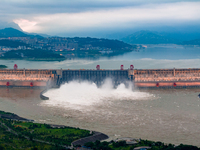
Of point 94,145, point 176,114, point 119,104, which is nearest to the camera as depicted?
point 94,145

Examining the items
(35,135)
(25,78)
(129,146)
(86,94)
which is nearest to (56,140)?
(35,135)

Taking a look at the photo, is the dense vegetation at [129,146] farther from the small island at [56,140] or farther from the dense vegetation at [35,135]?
the dense vegetation at [35,135]

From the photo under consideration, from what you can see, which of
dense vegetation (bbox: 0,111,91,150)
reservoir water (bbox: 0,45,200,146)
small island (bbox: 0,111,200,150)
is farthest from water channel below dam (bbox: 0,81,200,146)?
dense vegetation (bbox: 0,111,91,150)

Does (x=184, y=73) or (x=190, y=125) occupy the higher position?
(x=184, y=73)

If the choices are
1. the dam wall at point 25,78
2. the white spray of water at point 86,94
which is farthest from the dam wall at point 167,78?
the dam wall at point 25,78

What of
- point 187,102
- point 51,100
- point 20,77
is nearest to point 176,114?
point 187,102

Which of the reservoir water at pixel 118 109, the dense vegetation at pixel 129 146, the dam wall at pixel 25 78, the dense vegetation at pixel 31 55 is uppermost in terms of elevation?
the dense vegetation at pixel 31 55

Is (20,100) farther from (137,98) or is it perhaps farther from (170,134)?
(170,134)

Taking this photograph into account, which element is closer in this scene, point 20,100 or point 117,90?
point 20,100
